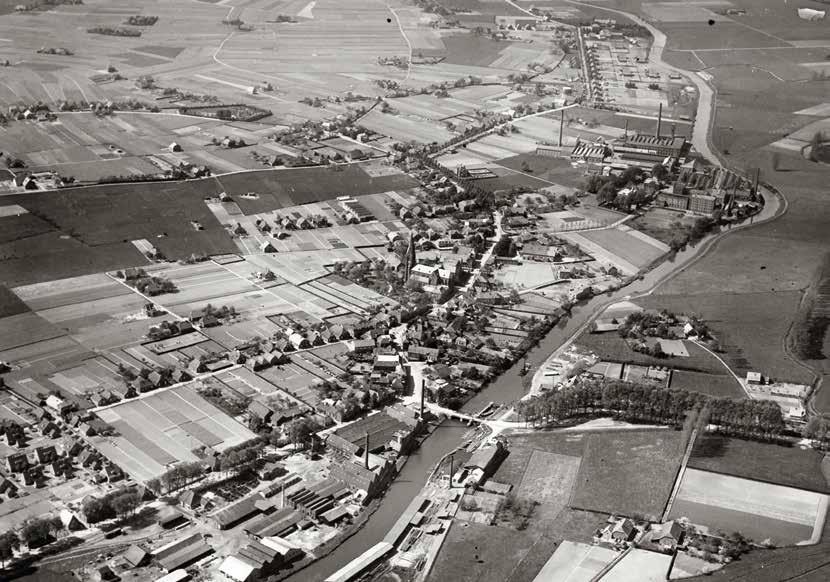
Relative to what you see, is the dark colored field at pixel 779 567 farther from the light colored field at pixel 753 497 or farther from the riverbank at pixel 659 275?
the riverbank at pixel 659 275

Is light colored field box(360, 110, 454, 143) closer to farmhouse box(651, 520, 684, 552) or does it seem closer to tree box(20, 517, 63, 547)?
farmhouse box(651, 520, 684, 552)

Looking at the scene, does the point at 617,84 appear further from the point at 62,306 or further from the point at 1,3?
the point at 1,3

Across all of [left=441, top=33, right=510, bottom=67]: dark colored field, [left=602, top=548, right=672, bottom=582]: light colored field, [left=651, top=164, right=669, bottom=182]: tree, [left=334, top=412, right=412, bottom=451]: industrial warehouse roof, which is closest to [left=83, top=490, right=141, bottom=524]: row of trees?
[left=334, top=412, right=412, bottom=451]: industrial warehouse roof

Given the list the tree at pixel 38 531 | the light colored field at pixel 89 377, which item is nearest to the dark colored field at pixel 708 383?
the light colored field at pixel 89 377

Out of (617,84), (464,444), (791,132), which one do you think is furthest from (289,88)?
(464,444)

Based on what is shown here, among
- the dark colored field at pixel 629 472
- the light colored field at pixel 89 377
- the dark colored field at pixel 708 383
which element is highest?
the dark colored field at pixel 708 383

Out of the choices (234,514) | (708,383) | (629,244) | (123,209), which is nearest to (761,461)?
(708,383)

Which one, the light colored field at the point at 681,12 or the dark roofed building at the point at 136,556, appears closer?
the dark roofed building at the point at 136,556
